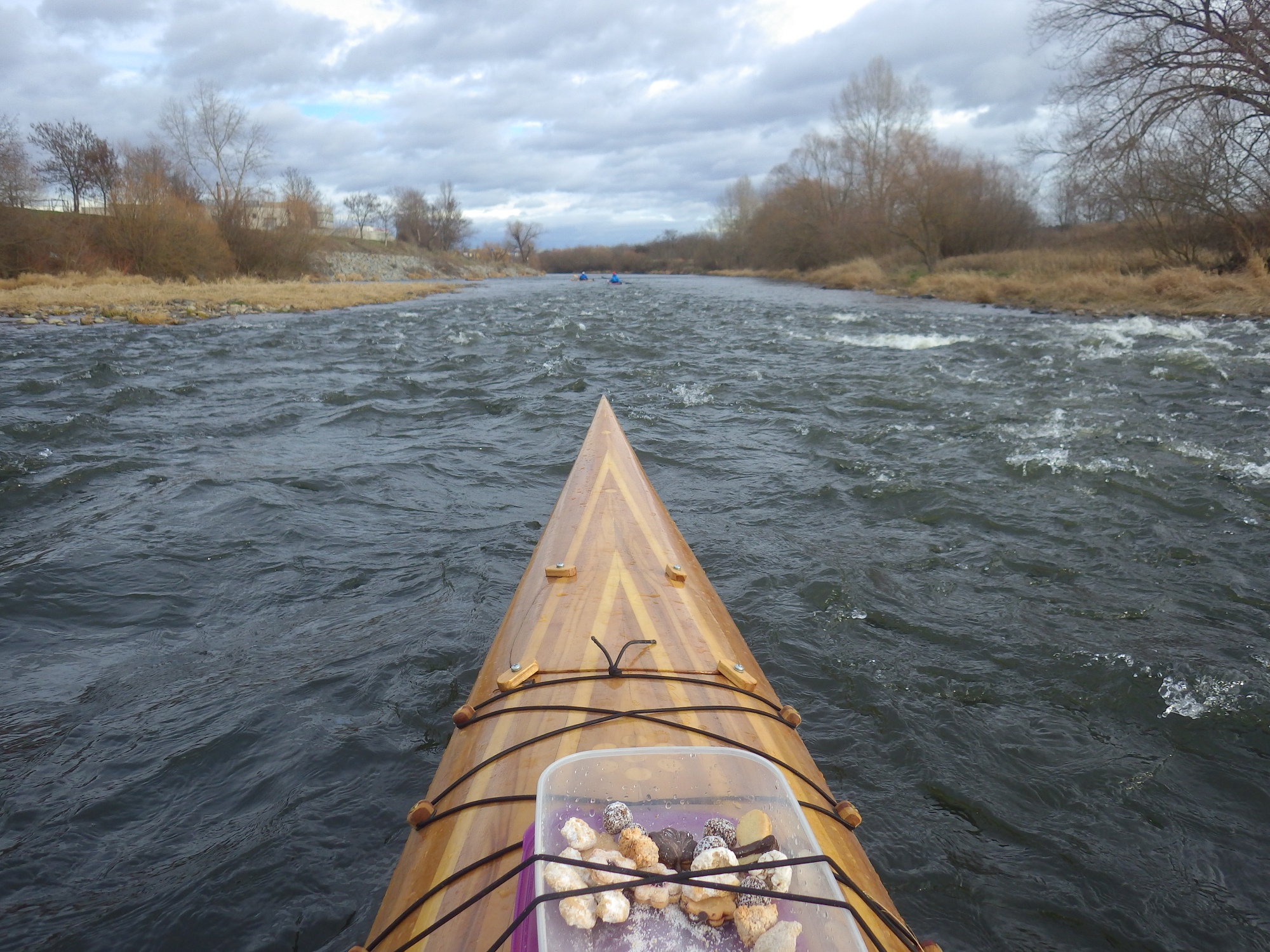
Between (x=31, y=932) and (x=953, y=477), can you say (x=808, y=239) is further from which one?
(x=31, y=932)

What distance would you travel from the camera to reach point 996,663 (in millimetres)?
3199

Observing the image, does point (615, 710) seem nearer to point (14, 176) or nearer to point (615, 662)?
point (615, 662)

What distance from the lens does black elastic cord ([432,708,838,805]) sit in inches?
72.6

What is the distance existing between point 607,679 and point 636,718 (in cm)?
21

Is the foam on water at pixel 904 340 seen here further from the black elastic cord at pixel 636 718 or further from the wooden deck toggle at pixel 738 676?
the black elastic cord at pixel 636 718

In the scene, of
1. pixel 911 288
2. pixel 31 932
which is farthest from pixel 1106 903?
pixel 911 288

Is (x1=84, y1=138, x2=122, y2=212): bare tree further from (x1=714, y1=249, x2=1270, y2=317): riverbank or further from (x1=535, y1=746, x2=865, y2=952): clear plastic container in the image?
(x1=535, y1=746, x2=865, y2=952): clear plastic container

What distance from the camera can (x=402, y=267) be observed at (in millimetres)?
49844

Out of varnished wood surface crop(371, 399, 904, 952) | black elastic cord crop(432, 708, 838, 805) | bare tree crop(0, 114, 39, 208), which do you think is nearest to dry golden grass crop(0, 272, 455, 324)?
bare tree crop(0, 114, 39, 208)

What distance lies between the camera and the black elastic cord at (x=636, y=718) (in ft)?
6.05

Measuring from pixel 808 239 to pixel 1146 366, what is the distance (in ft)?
102

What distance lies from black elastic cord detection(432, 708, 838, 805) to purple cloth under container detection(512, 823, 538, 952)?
1.65 feet

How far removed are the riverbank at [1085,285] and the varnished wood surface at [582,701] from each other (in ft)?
46.7

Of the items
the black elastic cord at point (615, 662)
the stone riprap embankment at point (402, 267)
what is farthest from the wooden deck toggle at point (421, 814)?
the stone riprap embankment at point (402, 267)
